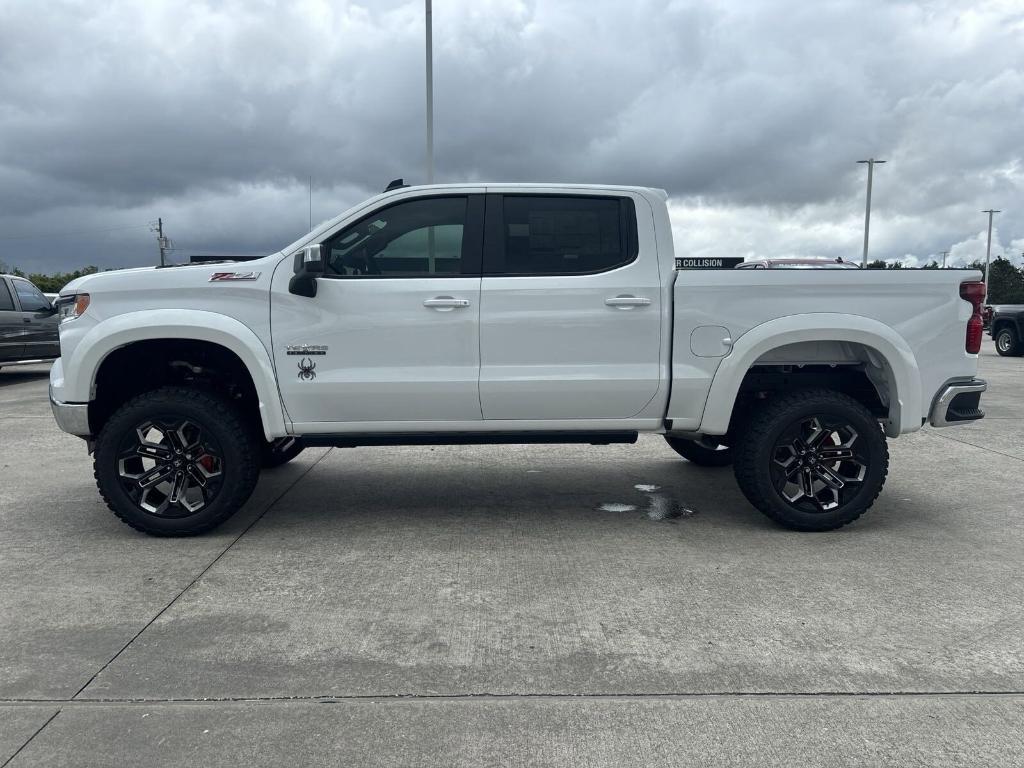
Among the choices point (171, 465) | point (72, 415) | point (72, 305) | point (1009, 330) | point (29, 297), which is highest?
point (72, 305)

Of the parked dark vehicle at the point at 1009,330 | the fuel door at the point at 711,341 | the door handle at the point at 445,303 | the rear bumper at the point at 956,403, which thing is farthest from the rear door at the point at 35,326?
the parked dark vehicle at the point at 1009,330

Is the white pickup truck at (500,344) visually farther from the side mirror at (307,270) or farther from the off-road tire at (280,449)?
the off-road tire at (280,449)

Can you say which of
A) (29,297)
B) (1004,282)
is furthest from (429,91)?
(1004,282)

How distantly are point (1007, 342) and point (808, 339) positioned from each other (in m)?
17.0

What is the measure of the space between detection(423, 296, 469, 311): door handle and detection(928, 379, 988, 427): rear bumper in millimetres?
2839

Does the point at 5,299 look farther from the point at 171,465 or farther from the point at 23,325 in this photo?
the point at 171,465

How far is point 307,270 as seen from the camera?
4.56 metres

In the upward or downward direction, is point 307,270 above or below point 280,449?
above

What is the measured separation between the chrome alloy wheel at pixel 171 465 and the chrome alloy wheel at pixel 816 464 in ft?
10.7

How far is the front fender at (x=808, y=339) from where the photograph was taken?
477 cm

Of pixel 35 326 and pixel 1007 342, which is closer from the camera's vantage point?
pixel 35 326

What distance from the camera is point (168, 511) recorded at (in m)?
4.85

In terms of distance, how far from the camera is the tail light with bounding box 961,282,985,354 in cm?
484

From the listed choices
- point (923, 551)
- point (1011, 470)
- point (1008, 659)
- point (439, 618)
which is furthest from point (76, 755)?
point (1011, 470)
